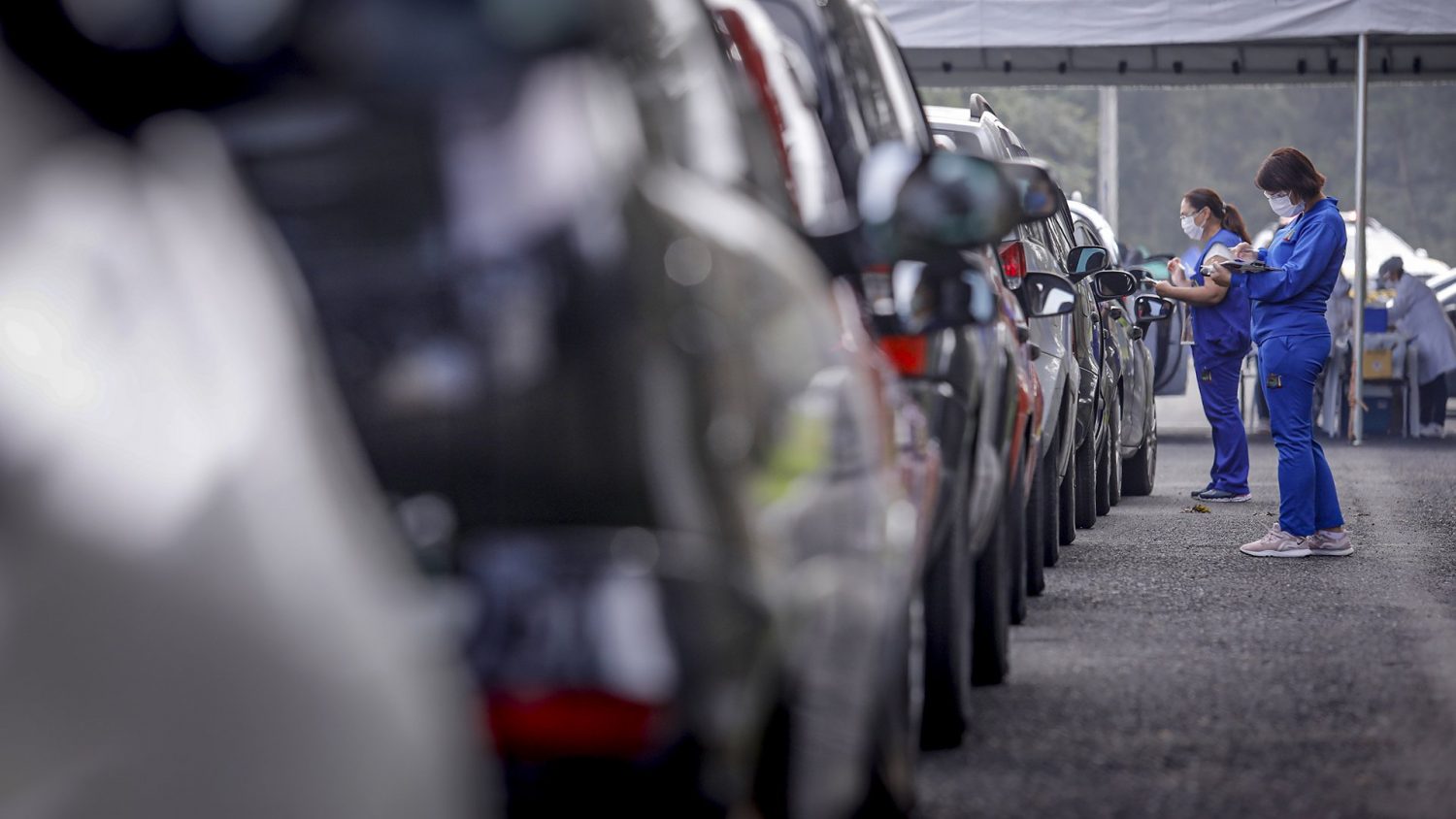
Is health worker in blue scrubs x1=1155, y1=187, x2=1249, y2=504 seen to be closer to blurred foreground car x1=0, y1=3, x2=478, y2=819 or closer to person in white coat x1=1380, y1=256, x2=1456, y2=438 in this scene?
person in white coat x1=1380, y1=256, x2=1456, y2=438

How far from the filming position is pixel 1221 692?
6094 millimetres

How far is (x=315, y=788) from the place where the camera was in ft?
6.32

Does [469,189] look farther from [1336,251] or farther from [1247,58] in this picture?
[1247,58]

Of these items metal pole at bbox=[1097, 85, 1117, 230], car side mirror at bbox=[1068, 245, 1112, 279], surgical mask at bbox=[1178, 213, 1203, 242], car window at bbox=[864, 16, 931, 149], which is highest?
metal pole at bbox=[1097, 85, 1117, 230]

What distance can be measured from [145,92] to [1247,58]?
720 inches

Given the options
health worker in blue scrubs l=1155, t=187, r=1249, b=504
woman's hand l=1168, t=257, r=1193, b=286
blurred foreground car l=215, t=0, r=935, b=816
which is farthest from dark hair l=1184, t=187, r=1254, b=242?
blurred foreground car l=215, t=0, r=935, b=816

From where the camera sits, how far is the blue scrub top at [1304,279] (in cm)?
935

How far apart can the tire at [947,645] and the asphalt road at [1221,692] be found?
0.07m

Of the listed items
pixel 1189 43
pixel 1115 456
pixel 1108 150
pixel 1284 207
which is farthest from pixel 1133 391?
pixel 1108 150

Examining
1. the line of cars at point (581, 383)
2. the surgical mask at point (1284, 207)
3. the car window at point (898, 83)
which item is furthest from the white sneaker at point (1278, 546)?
the line of cars at point (581, 383)

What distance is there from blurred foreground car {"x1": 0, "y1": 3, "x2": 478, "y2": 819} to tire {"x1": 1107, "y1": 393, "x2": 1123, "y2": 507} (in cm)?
1039

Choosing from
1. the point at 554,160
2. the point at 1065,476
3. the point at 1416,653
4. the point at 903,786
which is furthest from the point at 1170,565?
the point at 554,160

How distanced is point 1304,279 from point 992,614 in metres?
3.95

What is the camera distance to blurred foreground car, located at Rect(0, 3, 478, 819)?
1896 mm
